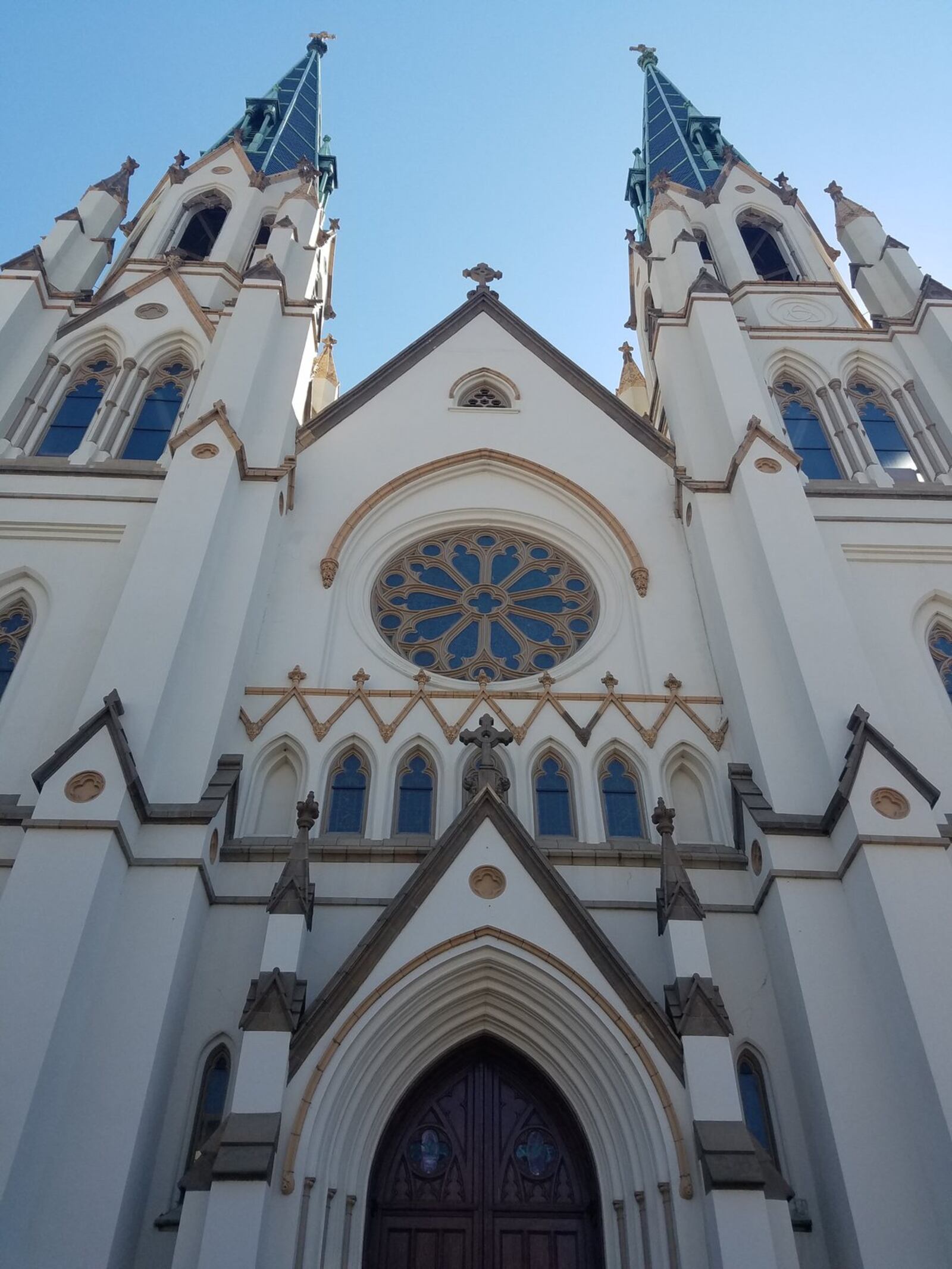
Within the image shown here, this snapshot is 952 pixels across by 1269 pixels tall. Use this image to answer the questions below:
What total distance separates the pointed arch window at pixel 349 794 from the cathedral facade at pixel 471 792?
4 centimetres

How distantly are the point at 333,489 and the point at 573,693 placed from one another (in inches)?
187

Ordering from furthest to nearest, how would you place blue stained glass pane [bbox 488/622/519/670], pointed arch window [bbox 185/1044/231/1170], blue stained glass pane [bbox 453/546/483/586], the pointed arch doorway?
1. blue stained glass pane [bbox 453/546/483/586]
2. blue stained glass pane [bbox 488/622/519/670]
3. pointed arch window [bbox 185/1044/231/1170]
4. the pointed arch doorway

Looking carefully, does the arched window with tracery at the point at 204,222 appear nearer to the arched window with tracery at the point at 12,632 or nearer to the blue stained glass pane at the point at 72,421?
the blue stained glass pane at the point at 72,421

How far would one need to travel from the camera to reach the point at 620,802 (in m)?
10.7

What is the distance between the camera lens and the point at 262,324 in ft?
49.5

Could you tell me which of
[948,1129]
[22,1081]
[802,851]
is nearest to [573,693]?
[802,851]

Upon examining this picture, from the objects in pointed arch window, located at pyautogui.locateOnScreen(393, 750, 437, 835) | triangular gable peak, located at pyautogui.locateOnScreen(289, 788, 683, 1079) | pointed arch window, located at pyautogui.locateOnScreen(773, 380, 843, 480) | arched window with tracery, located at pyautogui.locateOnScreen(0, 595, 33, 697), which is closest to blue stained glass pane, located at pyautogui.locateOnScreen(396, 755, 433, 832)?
pointed arch window, located at pyautogui.locateOnScreen(393, 750, 437, 835)

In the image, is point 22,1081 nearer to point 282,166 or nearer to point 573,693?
point 573,693

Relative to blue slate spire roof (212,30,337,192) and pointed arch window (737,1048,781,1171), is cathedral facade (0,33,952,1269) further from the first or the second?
blue slate spire roof (212,30,337,192)

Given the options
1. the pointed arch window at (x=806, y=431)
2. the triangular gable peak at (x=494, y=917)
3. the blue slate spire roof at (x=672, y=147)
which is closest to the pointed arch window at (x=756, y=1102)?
the triangular gable peak at (x=494, y=917)

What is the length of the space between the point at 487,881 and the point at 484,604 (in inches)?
185

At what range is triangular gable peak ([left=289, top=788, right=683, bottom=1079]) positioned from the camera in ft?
26.8

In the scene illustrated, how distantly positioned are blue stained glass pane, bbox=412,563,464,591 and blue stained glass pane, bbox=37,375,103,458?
527 cm

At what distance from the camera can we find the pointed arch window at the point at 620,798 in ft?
34.3
